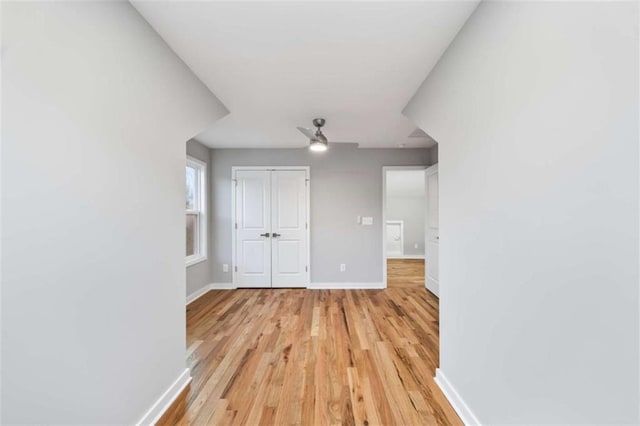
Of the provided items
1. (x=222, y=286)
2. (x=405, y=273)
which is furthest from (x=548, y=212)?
(x=405, y=273)

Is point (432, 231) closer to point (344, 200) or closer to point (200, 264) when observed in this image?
point (344, 200)

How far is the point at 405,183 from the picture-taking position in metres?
7.19

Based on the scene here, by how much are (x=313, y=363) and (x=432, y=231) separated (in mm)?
3006

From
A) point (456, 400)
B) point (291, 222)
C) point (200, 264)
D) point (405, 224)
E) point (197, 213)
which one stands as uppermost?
point (197, 213)

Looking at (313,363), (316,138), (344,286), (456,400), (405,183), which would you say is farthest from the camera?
(405,183)

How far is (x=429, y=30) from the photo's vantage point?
64.4 inches

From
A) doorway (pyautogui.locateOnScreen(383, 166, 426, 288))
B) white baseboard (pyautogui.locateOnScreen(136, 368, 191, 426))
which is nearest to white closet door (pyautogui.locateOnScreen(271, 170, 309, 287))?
white baseboard (pyautogui.locateOnScreen(136, 368, 191, 426))

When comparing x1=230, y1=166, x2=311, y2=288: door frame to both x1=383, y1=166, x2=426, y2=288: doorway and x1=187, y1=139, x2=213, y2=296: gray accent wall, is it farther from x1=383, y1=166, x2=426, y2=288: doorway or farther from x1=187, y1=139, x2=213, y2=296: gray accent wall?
x1=383, y1=166, x2=426, y2=288: doorway

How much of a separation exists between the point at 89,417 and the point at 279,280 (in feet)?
11.5

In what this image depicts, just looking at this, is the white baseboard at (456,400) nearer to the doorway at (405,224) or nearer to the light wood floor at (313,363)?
the light wood floor at (313,363)

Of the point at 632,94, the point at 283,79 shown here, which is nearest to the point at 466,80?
the point at 632,94

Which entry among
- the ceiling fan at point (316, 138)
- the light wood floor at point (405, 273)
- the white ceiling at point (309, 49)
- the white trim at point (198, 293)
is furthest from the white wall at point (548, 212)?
the white trim at point (198, 293)

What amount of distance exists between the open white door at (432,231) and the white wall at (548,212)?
278 cm

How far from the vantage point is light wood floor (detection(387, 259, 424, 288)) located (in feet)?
16.4
